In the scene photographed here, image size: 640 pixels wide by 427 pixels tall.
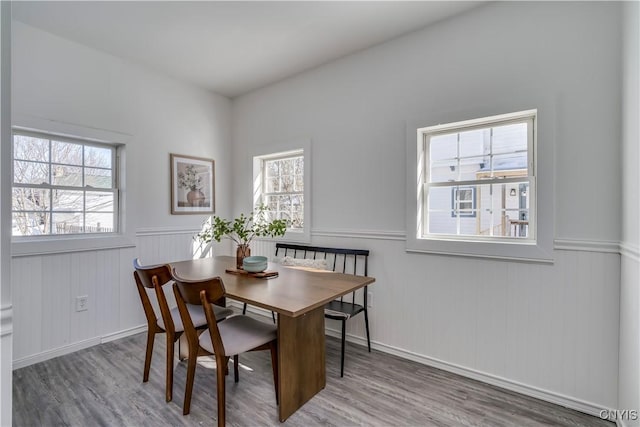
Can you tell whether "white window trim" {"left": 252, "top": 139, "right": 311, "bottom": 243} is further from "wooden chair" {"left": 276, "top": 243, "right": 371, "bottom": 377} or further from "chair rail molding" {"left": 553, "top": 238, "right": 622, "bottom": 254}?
"chair rail molding" {"left": 553, "top": 238, "right": 622, "bottom": 254}

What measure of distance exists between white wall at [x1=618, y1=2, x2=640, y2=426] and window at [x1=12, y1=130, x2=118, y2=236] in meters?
3.92

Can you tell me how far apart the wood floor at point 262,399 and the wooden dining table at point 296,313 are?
0.13 meters

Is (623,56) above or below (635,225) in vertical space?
above

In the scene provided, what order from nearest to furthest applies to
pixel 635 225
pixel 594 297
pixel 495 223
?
pixel 635 225, pixel 594 297, pixel 495 223

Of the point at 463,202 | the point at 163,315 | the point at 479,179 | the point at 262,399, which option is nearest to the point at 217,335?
the point at 163,315

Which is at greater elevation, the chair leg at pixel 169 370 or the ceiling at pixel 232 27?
the ceiling at pixel 232 27

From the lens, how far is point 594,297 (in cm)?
186

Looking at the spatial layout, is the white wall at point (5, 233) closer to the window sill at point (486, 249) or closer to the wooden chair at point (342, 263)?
the wooden chair at point (342, 263)

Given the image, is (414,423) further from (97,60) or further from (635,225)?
(97,60)

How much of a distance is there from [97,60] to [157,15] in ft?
3.10

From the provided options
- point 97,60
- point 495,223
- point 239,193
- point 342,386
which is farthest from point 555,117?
point 97,60

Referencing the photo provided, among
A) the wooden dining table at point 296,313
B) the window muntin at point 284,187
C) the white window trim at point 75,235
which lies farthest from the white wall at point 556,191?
the white window trim at point 75,235

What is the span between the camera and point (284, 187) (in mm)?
3652

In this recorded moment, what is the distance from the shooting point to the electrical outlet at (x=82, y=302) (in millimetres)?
2697
